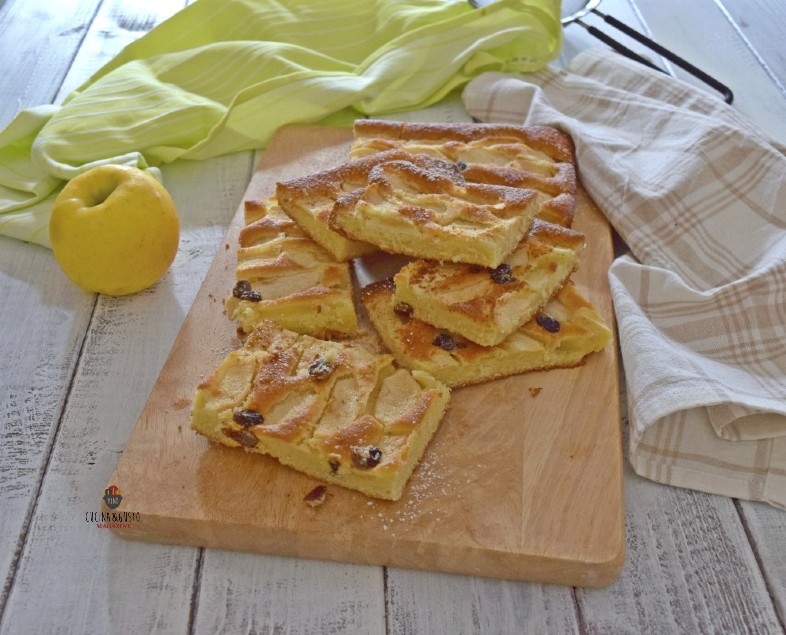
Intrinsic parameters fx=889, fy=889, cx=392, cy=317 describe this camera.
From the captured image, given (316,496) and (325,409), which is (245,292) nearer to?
(325,409)

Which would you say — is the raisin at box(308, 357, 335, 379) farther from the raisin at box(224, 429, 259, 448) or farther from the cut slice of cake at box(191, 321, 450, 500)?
the raisin at box(224, 429, 259, 448)

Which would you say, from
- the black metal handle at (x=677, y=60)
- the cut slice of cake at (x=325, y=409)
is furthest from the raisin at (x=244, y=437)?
the black metal handle at (x=677, y=60)

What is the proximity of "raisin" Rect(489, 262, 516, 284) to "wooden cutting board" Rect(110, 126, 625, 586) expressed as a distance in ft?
0.85

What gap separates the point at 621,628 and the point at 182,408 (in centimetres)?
114

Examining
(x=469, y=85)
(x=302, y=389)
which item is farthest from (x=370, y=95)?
(x=302, y=389)

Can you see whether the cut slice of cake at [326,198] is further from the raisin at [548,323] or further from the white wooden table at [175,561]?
the raisin at [548,323]

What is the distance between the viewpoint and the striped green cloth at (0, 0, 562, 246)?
3062mm

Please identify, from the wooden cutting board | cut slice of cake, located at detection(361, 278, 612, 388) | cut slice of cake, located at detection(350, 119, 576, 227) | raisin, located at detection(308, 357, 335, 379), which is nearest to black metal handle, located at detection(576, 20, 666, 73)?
cut slice of cake, located at detection(350, 119, 576, 227)

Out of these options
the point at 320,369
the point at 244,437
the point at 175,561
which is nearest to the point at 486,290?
the point at 320,369

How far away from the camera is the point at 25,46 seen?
387 cm

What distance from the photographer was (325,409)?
2061 mm

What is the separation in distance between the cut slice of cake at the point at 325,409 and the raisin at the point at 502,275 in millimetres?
352

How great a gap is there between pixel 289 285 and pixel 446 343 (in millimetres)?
475

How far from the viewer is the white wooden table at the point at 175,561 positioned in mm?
1845
